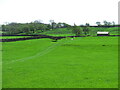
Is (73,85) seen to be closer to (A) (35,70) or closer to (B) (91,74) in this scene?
(B) (91,74)

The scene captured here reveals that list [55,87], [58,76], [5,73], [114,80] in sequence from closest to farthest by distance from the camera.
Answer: [55,87] → [114,80] → [58,76] → [5,73]

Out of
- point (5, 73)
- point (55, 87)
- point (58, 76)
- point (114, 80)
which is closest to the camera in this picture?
point (55, 87)

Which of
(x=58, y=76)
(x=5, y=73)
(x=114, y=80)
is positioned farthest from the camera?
(x=5, y=73)

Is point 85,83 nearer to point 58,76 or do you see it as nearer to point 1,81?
point 58,76

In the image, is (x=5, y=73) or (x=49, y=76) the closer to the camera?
(x=49, y=76)

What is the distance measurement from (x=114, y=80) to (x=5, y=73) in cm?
1107

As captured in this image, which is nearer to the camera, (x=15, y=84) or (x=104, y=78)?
(x=15, y=84)

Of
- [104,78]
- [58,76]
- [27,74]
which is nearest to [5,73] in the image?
[27,74]

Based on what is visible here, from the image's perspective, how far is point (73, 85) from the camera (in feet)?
52.4

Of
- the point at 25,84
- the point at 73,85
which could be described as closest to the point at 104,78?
the point at 73,85

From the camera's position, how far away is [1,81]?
17.5 m

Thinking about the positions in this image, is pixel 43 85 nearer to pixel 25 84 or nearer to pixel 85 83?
pixel 25 84

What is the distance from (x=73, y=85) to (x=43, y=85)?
8.18 ft

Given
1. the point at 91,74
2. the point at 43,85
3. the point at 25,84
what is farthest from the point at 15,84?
the point at 91,74
